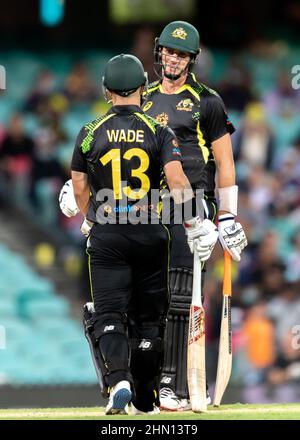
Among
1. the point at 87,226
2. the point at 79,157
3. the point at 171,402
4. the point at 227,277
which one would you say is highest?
the point at 79,157

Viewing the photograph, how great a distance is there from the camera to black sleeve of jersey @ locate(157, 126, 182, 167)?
6.13 meters

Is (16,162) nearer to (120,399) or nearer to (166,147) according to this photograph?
(166,147)

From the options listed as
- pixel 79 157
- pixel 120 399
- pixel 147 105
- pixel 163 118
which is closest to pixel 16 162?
pixel 147 105

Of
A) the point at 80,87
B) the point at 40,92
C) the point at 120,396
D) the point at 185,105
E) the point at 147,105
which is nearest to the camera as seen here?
the point at 120,396

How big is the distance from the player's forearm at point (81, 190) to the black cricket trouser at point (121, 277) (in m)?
0.19

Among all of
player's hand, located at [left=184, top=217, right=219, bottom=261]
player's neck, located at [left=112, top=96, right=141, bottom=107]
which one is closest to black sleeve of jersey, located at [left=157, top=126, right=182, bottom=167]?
player's neck, located at [left=112, top=96, right=141, bottom=107]

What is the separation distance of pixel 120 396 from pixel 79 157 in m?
1.21

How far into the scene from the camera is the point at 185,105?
7.16 metres

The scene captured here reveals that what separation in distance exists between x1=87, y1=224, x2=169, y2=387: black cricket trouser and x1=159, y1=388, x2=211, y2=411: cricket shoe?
0.79 m

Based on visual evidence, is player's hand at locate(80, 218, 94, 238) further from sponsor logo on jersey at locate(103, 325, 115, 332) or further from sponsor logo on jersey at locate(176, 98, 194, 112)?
sponsor logo on jersey at locate(176, 98, 194, 112)

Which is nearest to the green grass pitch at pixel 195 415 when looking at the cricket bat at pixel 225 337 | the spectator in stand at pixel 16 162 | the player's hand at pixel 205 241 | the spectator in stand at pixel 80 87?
the cricket bat at pixel 225 337

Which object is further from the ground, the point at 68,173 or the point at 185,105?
the point at 185,105

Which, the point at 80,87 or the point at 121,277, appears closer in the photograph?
the point at 121,277

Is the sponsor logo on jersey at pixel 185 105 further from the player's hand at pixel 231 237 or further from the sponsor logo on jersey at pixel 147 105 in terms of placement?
the player's hand at pixel 231 237
